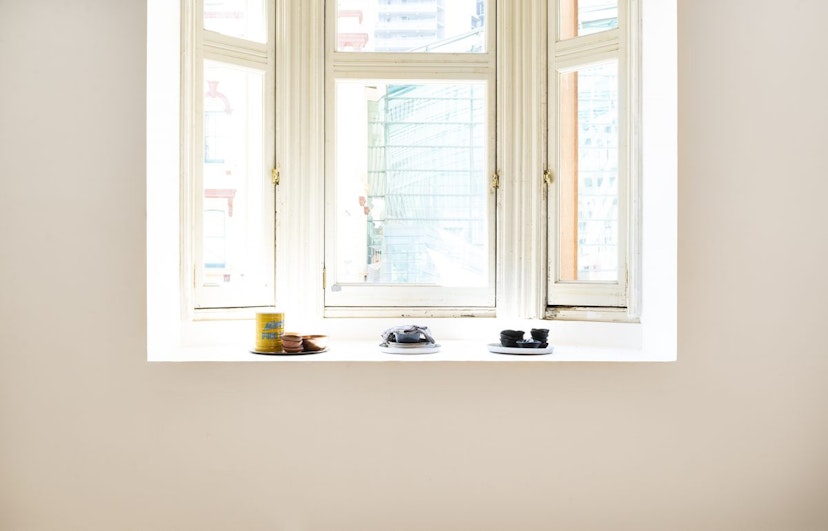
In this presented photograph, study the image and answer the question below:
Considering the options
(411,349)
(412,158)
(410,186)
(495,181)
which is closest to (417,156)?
(412,158)

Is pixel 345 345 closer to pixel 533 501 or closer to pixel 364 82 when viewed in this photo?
pixel 533 501

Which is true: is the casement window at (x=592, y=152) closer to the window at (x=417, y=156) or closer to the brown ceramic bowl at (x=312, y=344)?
the window at (x=417, y=156)

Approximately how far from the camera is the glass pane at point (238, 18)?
2.53 metres

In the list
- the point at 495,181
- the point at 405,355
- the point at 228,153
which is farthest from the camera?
the point at 495,181

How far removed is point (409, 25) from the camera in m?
2.70

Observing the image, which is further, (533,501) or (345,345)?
(345,345)

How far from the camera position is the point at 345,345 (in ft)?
8.29

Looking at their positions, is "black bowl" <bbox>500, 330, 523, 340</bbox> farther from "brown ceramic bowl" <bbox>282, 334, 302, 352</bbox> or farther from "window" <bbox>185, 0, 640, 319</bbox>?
"brown ceramic bowl" <bbox>282, 334, 302, 352</bbox>

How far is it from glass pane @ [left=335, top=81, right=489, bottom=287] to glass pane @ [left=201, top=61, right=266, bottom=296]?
0.32 metres

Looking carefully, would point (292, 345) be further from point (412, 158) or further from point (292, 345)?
point (412, 158)

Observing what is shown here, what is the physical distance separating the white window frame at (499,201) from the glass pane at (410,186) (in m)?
0.10

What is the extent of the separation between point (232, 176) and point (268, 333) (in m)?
0.66
